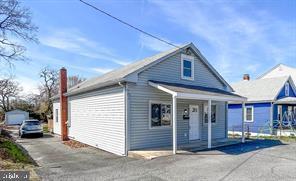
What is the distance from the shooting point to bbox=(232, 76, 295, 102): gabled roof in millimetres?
25203

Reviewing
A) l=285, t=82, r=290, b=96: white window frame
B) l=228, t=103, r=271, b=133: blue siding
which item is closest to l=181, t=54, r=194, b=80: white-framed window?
l=228, t=103, r=271, b=133: blue siding

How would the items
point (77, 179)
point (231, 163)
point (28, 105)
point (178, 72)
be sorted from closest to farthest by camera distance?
point (77, 179) → point (231, 163) → point (178, 72) → point (28, 105)

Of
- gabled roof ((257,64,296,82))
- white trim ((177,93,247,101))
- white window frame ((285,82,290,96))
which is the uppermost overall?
gabled roof ((257,64,296,82))

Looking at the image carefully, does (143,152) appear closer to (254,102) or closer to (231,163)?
(231,163)

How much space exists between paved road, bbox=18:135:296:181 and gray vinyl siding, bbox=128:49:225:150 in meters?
1.77

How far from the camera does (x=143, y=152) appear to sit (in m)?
12.5

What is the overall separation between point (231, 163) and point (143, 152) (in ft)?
12.9

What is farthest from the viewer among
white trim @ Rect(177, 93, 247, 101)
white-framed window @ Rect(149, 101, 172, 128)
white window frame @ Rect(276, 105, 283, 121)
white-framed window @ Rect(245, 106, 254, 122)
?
white-framed window @ Rect(245, 106, 254, 122)

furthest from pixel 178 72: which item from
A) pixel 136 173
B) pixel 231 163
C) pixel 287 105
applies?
pixel 287 105

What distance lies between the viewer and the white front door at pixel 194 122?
53.1 feet

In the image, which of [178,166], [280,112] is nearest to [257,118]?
[280,112]

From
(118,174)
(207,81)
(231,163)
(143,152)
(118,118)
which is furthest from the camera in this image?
(207,81)

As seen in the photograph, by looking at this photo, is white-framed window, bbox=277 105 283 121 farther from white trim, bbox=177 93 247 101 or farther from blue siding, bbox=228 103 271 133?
white trim, bbox=177 93 247 101

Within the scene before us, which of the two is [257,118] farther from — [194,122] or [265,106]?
[194,122]
